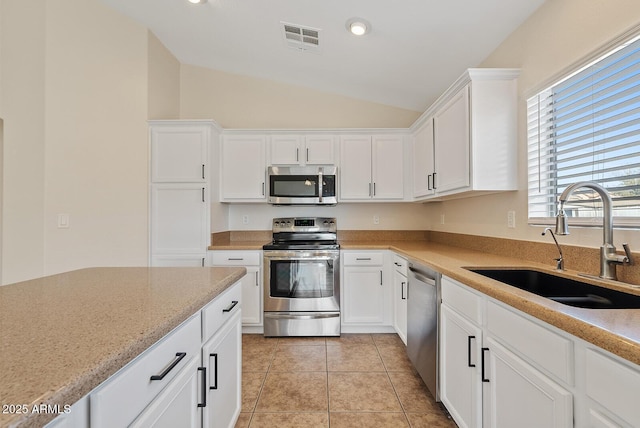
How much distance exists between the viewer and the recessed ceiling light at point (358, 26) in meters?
2.06

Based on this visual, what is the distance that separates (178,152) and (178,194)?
42 cm

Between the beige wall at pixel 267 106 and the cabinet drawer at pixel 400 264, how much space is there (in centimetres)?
167

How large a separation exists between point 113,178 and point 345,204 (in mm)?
2412

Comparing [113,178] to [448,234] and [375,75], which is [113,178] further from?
[448,234]

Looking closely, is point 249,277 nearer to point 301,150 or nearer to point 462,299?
point 301,150

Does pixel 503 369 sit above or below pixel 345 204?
below

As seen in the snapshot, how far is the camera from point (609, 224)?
117cm

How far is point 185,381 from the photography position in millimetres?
917

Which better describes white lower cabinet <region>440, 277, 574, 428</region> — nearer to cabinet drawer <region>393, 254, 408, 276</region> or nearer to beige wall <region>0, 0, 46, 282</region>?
cabinet drawer <region>393, 254, 408, 276</region>

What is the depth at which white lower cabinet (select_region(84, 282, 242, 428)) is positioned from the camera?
60cm

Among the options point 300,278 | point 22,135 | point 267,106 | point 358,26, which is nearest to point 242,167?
point 267,106

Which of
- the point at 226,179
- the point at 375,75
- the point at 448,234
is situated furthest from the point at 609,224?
the point at 226,179

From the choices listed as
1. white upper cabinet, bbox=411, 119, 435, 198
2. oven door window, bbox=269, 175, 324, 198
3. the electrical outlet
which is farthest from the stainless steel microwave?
the electrical outlet

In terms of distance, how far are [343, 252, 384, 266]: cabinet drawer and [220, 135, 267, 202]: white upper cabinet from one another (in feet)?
3.68
